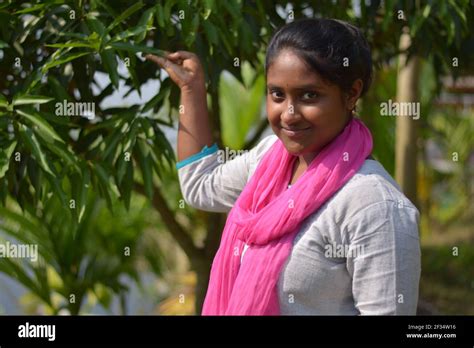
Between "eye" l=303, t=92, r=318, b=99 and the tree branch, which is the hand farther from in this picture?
the tree branch

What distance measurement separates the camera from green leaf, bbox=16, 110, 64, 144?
90.6 inches

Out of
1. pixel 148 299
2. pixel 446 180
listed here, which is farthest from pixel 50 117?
pixel 446 180

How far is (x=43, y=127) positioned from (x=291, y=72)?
2.57 feet

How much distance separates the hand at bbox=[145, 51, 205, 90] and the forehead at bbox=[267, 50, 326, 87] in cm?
40

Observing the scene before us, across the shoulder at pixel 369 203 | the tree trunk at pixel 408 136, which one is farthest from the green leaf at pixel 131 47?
the tree trunk at pixel 408 136

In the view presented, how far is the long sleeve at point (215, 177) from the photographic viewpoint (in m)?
2.16

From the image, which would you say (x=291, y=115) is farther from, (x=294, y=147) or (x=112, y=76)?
(x=112, y=76)

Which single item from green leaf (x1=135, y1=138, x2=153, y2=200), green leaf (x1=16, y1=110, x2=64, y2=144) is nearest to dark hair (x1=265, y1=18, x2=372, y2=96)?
green leaf (x1=16, y1=110, x2=64, y2=144)

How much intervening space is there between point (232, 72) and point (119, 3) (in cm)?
43

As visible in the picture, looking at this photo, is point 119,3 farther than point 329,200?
Yes

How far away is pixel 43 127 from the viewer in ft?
7.58

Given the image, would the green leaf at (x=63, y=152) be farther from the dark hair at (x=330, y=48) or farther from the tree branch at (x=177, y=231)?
the tree branch at (x=177, y=231)
